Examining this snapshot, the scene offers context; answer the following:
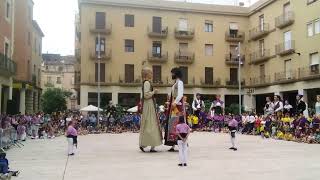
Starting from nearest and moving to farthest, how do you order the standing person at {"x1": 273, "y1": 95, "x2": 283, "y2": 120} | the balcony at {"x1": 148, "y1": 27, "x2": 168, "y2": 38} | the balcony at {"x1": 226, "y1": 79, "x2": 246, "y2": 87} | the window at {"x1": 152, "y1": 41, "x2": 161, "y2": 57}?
the standing person at {"x1": 273, "y1": 95, "x2": 283, "y2": 120} → the balcony at {"x1": 148, "y1": 27, "x2": 168, "y2": 38} → the window at {"x1": 152, "y1": 41, "x2": 161, "y2": 57} → the balcony at {"x1": 226, "y1": 79, "x2": 246, "y2": 87}

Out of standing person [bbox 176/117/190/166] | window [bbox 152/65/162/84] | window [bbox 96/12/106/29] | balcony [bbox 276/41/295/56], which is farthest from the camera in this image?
window [bbox 152/65/162/84]

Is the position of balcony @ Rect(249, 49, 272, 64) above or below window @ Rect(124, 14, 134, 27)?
below

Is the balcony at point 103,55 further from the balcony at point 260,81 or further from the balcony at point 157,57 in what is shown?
the balcony at point 260,81

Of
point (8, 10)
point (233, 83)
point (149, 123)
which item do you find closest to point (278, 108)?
point (149, 123)

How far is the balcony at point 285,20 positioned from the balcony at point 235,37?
766 cm

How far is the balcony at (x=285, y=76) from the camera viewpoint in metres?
45.1

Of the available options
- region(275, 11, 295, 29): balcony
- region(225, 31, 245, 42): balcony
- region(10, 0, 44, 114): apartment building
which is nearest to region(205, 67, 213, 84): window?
region(225, 31, 245, 42): balcony

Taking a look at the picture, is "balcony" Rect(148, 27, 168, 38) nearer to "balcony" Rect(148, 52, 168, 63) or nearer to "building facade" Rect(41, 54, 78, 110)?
"balcony" Rect(148, 52, 168, 63)

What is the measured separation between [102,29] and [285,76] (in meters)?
20.2

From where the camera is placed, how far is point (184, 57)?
5381 cm

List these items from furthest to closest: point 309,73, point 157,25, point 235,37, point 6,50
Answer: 1. point 235,37
2. point 157,25
3. point 309,73
4. point 6,50

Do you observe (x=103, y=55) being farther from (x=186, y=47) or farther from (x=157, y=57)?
(x=186, y=47)

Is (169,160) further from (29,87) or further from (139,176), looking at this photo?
(29,87)

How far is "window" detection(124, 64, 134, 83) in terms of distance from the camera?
5253 cm
